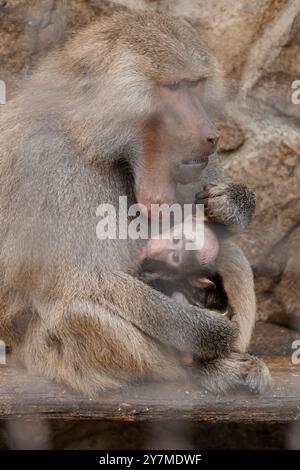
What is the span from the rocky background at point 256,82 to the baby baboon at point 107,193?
54 centimetres

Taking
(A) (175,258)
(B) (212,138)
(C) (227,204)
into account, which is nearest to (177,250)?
(A) (175,258)

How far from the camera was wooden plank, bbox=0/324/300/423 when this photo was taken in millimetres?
2301

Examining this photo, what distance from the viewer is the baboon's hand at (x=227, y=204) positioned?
2500 mm

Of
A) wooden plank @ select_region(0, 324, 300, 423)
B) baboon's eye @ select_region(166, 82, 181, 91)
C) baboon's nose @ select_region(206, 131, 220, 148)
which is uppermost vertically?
baboon's eye @ select_region(166, 82, 181, 91)

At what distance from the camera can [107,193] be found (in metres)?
2.35

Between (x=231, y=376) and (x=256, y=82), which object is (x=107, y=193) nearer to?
(x=231, y=376)

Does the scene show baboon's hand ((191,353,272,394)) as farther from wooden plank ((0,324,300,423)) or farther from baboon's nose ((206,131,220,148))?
baboon's nose ((206,131,220,148))

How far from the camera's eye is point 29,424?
10.1 feet

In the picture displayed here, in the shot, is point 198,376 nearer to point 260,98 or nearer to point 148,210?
point 148,210

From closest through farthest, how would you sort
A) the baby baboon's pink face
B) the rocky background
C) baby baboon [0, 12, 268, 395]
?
baby baboon [0, 12, 268, 395], the baby baboon's pink face, the rocky background

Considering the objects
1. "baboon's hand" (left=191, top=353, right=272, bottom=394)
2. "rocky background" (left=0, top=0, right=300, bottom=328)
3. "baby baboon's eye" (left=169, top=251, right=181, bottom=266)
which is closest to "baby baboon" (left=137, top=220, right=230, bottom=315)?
"baby baboon's eye" (left=169, top=251, right=181, bottom=266)

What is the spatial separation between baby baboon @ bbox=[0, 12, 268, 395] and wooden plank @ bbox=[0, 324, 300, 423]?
0.03m

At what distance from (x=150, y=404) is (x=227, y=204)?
58cm
